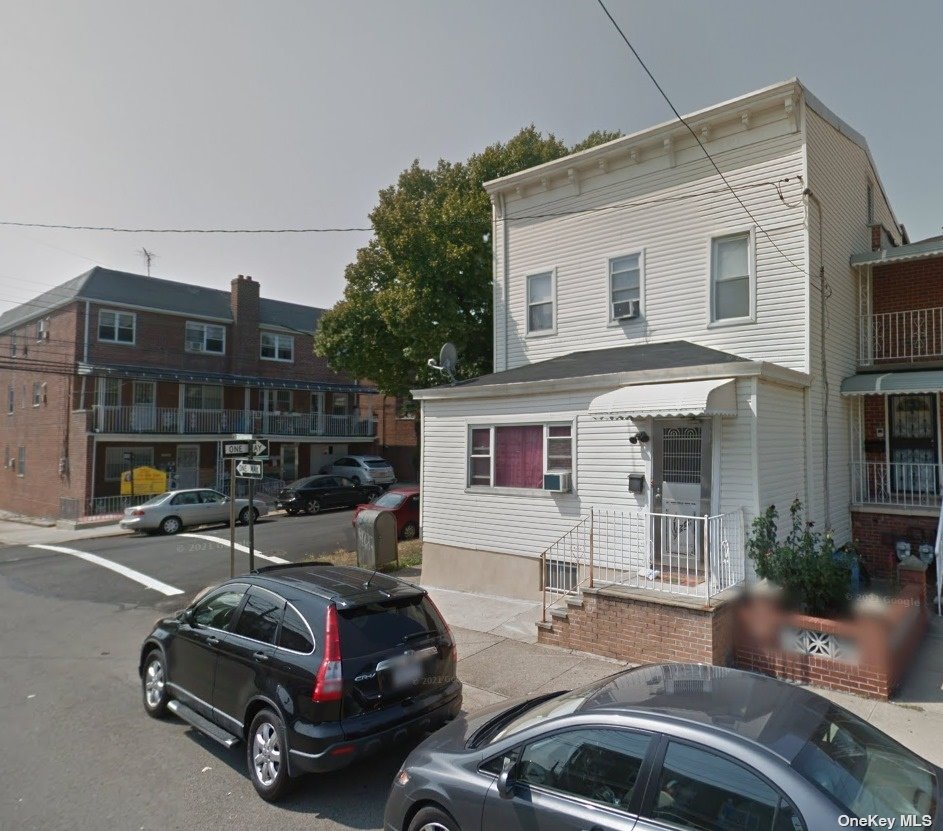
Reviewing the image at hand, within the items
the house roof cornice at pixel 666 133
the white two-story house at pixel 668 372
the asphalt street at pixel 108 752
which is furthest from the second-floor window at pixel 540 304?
the asphalt street at pixel 108 752

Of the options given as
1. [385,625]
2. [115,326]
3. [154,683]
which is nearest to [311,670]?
[385,625]

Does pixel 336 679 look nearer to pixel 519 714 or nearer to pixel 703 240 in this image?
→ pixel 519 714

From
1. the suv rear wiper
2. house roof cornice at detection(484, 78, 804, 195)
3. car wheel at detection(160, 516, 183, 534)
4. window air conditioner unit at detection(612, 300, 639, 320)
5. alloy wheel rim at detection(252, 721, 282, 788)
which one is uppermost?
house roof cornice at detection(484, 78, 804, 195)

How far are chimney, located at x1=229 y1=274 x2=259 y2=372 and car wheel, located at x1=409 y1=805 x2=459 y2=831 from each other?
30.7 meters

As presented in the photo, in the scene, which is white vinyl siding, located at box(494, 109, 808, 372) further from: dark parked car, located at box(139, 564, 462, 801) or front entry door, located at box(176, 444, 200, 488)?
front entry door, located at box(176, 444, 200, 488)

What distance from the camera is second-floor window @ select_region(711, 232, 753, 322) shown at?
35.3 ft

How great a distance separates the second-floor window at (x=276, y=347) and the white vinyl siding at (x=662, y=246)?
22.2 meters

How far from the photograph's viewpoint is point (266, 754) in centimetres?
479

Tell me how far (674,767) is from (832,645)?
15.7 ft

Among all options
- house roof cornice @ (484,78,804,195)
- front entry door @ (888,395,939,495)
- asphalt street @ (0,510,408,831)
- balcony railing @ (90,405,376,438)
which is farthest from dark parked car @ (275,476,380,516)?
front entry door @ (888,395,939,495)

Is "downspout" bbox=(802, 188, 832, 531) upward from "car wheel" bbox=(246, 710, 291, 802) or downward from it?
upward

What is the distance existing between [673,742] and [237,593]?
4.29 metres

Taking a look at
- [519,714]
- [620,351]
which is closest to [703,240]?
[620,351]

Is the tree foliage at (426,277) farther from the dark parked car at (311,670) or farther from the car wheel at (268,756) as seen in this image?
the car wheel at (268,756)
